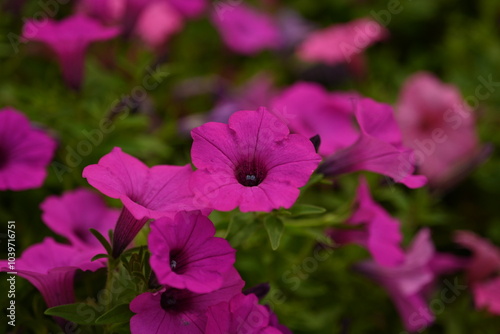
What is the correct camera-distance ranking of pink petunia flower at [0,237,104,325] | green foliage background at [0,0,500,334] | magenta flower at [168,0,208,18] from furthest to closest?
magenta flower at [168,0,208,18] < green foliage background at [0,0,500,334] < pink petunia flower at [0,237,104,325]

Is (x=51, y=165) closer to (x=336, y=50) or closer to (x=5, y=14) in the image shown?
(x=5, y=14)

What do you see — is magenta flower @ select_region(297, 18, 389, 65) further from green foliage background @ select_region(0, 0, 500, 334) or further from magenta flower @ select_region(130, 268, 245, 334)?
magenta flower @ select_region(130, 268, 245, 334)

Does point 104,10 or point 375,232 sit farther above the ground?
point 104,10

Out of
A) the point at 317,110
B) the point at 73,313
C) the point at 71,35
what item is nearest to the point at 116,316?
the point at 73,313

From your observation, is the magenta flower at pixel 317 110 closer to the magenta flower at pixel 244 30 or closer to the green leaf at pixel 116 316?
the magenta flower at pixel 244 30

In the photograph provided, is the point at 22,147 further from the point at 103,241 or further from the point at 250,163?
the point at 250,163

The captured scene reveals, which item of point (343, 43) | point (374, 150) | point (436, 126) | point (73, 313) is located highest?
point (374, 150)

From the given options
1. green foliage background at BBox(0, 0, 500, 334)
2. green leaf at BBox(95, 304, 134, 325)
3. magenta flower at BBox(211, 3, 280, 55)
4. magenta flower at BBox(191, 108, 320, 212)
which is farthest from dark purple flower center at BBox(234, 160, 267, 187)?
magenta flower at BBox(211, 3, 280, 55)
